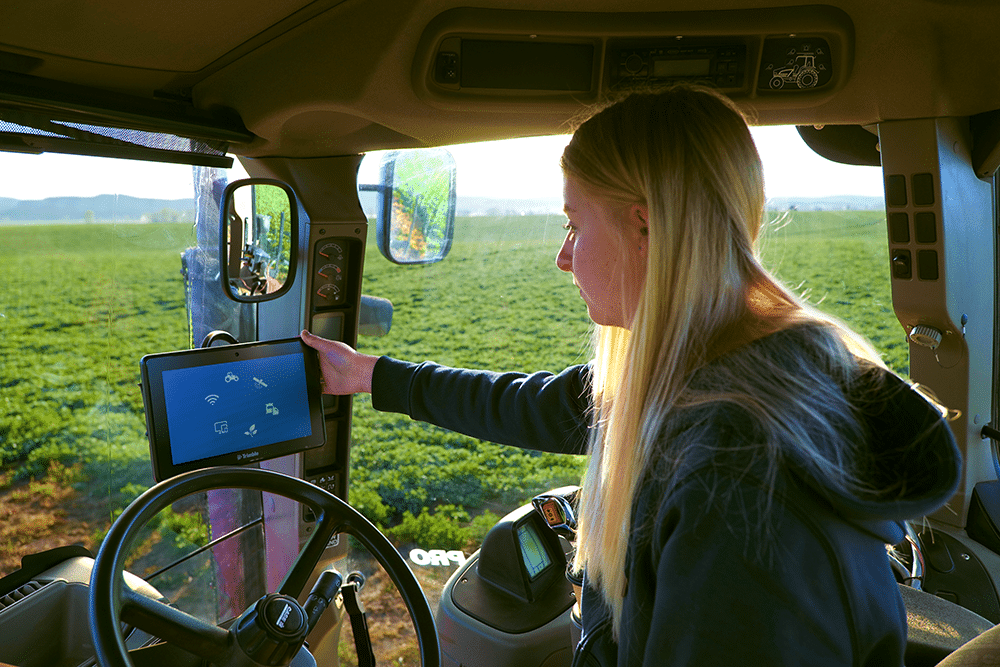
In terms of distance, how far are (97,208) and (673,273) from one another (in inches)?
122

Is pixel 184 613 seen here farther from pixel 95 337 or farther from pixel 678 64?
pixel 95 337

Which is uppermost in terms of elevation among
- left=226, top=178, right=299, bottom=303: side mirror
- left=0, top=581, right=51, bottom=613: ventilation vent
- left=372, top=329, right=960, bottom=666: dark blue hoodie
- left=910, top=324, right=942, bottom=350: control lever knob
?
left=226, top=178, right=299, bottom=303: side mirror

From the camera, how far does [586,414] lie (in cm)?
174

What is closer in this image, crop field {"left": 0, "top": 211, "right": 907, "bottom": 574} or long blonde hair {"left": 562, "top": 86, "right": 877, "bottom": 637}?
long blonde hair {"left": 562, "top": 86, "right": 877, "bottom": 637}

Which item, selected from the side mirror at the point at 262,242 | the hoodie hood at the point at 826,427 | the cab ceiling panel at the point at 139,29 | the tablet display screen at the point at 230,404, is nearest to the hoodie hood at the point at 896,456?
the hoodie hood at the point at 826,427

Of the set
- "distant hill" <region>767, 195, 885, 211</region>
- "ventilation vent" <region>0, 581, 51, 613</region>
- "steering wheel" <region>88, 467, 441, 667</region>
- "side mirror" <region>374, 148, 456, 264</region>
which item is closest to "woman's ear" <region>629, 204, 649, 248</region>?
"steering wheel" <region>88, 467, 441, 667</region>

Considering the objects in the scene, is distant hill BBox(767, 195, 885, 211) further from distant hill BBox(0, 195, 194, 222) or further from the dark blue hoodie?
the dark blue hoodie

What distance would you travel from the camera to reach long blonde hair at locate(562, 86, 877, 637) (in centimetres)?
102

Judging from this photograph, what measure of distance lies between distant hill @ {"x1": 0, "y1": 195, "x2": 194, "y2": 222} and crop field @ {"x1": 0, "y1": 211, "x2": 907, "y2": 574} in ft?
0.39

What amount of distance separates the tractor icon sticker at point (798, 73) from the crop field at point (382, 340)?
1.26 feet

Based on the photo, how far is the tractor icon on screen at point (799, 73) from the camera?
68.2 inches

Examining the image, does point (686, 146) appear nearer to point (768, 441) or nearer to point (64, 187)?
point (768, 441)

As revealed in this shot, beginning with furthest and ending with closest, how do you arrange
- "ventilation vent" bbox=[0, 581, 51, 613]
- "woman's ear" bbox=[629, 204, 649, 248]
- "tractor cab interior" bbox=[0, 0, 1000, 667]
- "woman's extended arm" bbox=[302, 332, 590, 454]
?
"woman's extended arm" bbox=[302, 332, 590, 454] < "ventilation vent" bbox=[0, 581, 51, 613] < "tractor cab interior" bbox=[0, 0, 1000, 667] < "woman's ear" bbox=[629, 204, 649, 248]

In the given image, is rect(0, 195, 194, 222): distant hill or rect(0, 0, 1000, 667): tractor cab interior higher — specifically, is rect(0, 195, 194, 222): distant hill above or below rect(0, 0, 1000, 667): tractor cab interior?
above
